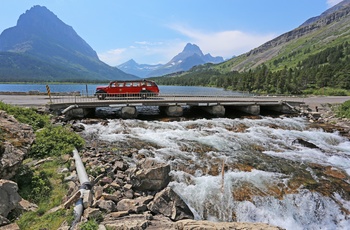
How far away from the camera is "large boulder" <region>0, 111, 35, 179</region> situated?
788 cm

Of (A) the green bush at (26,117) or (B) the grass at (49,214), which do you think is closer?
(B) the grass at (49,214)

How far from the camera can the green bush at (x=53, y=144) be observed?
12.2 metres

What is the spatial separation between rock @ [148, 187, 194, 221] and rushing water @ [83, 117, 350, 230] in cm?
134

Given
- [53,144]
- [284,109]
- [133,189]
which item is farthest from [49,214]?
[284,109]

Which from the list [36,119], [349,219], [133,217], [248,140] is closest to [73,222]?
[133,217]

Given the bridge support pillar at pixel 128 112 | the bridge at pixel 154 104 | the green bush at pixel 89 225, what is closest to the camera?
the green bush at pixel 89 225

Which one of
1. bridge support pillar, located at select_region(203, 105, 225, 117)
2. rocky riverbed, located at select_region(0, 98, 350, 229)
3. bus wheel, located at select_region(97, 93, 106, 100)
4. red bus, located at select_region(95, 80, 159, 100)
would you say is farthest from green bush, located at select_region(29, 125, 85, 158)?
bridge support pillar, located at select_region(203, 105, 225, 117)

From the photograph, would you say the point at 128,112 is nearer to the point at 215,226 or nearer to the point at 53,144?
the point at 53,144

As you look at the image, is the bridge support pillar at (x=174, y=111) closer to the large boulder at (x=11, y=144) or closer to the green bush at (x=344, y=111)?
the large boulder at (x=11, y=144)

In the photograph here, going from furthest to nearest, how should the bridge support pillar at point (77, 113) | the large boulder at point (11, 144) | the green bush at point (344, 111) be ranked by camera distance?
the green bush at point (344, 111), the bridge support pillar at point (77, 113), the large boulder at point (11, 144)

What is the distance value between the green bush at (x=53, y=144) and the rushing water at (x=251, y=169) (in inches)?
124

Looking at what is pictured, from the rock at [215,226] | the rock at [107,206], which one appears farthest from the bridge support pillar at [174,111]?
the rock at [215,226]

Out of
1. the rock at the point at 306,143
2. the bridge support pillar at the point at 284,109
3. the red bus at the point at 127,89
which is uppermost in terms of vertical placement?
the red bus at the point at 127,89

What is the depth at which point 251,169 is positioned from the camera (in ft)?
44.9
